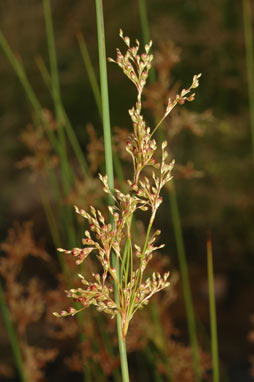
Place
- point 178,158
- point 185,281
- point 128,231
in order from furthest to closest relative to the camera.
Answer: point 178,158 < point 185,281 < point 128,231

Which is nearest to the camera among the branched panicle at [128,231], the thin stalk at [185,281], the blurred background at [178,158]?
the branched panicle at [128,231]

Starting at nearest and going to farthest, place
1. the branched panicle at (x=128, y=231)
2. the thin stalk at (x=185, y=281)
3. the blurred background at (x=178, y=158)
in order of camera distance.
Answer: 1. the branched panicle at (x=128, y=231)
2. the thin stalk at (x=185, y=281)
3. the blurred background at (x=178, y=158)

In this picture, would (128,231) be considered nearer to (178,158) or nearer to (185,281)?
(185,281)

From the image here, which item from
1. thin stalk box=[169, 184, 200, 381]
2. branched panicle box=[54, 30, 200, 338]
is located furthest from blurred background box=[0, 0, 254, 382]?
branched panicle box=[54, 30, 200, 338]

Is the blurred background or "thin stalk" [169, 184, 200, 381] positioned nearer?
"thin stalk" [169, 184, 200, 381]

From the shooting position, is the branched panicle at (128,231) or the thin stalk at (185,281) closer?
the branched panicle at (128,231)

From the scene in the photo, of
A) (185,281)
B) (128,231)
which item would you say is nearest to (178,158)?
(185,281)

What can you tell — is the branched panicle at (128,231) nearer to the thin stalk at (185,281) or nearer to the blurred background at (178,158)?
the thin stalk at (185,281)

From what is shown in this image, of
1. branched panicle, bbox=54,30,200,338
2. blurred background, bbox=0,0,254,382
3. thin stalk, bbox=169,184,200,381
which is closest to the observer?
branched panicle, bbox=54,30,200,338

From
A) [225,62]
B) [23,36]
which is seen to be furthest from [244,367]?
[23,36]

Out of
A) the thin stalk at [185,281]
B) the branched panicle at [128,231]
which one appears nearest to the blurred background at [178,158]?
the thin stalk at [185,281]

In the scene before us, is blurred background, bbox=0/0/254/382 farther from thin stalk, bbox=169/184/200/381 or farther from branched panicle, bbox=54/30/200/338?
branched panicle, bbox=54/30/200/338
